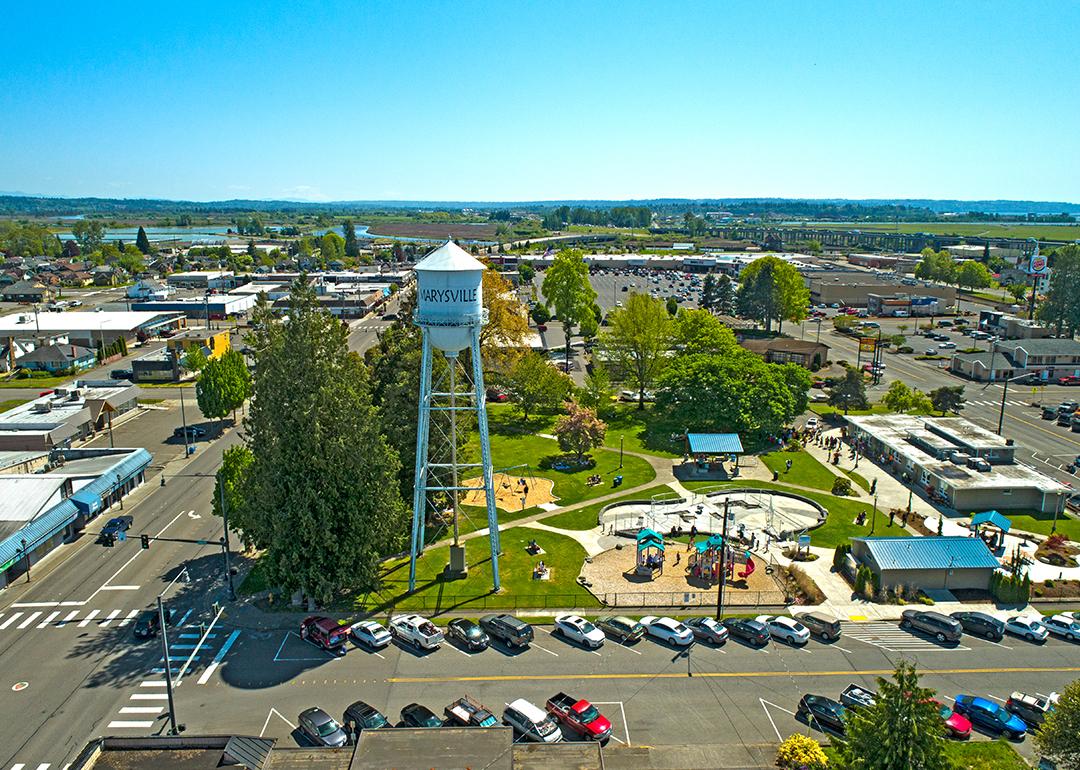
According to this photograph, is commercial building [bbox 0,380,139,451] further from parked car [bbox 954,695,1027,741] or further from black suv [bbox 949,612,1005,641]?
black suv [bbox 949,612,1005,641]

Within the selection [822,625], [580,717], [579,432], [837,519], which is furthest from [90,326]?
[822,625]

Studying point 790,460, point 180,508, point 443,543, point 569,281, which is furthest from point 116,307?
point 790,460

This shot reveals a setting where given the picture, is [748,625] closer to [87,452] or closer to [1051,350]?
[87,452]

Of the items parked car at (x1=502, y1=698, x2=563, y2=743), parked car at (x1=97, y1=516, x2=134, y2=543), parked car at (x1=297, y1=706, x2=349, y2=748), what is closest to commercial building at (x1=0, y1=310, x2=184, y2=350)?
parked car at (x1=97, y1=516, x2=134, y2=543)

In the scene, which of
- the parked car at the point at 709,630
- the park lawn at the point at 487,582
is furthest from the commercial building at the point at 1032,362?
the parked car at the point at 709,630

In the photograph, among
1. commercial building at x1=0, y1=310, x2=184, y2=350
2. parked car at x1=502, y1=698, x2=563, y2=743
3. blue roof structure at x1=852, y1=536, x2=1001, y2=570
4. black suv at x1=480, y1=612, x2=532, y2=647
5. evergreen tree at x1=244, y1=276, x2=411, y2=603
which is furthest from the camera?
commercial building at x1=0, y1=310, x2=184, y2=350

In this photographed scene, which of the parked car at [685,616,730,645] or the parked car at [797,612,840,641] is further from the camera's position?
the parked car at [797,612,840,641]

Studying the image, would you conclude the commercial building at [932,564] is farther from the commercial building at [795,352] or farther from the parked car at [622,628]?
the commercial building at [795,352]

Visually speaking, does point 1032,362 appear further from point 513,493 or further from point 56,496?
point 56,496
